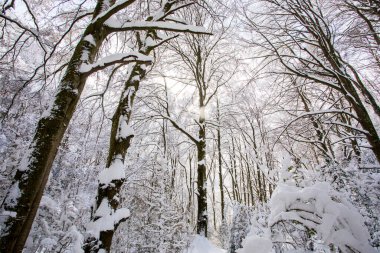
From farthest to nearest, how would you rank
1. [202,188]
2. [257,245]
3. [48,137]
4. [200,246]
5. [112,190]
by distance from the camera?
[202,188]
[200,246]
[112,190]
[48,137]
[257,245]

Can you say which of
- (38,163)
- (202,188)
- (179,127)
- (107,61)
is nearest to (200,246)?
(202,188)

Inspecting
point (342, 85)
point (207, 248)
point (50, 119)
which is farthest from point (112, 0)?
point (207, 248)

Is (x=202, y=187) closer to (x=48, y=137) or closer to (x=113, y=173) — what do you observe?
(x=113, y=173)

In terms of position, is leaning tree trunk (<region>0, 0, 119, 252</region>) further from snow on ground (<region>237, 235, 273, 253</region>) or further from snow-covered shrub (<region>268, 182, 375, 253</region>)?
snow-covered shrub (<region>268, 182, 375, 253</region>)

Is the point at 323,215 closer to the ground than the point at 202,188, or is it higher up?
closer to the ground

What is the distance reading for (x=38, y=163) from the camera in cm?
226

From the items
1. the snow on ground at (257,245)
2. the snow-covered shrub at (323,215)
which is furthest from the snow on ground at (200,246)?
the snow on ground at (257,245)

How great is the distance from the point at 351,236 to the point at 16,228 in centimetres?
237

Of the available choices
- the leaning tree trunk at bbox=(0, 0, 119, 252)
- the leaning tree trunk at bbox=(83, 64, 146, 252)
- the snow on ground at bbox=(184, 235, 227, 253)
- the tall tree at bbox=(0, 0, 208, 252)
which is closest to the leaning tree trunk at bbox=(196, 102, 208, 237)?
the snow on ground at bbox=(184, 235, 227, 253)

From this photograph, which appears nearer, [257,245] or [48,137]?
[257,245]

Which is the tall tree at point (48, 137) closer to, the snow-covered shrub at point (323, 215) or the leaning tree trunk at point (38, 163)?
the leaning tree trunk at point (38, 163)

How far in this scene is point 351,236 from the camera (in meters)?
1.18

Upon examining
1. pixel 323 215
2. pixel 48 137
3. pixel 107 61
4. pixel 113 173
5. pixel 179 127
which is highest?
pixel 179 127

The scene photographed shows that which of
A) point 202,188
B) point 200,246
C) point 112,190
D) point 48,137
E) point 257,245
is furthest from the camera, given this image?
point 202,188
